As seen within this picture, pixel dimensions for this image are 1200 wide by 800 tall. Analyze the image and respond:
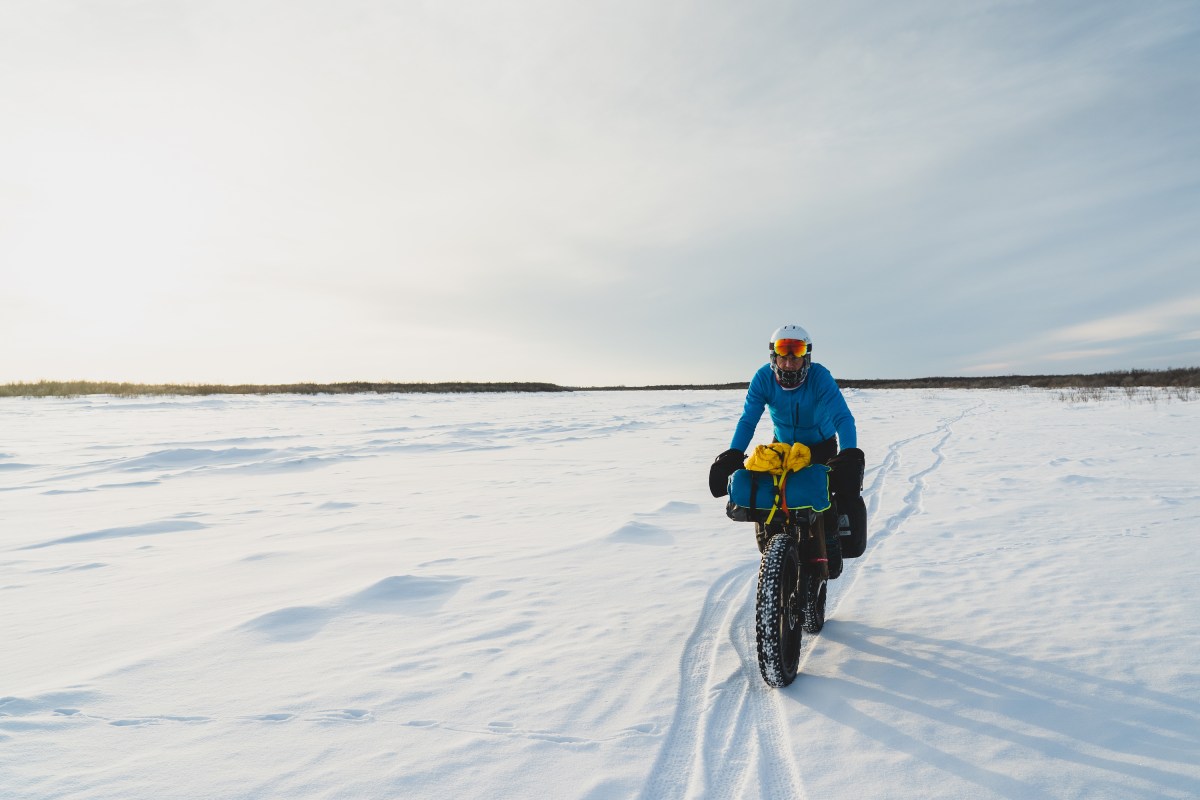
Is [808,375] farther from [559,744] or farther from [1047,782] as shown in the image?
[559,744]

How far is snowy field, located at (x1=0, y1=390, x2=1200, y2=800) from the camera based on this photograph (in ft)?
8.56

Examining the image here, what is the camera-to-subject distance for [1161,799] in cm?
237

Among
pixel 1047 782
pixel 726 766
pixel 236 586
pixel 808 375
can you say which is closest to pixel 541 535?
pixel 236 586

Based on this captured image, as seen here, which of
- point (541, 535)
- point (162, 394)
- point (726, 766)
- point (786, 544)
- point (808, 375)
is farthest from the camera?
point (162, 394)

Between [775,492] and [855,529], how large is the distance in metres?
0.85

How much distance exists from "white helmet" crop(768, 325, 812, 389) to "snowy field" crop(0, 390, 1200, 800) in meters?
1.73

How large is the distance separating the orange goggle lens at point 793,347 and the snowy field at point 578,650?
189 centimetres

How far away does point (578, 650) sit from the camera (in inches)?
153

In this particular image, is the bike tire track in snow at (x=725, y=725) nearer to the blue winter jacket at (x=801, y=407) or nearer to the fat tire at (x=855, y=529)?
the fat tire at (x=855, y=529)

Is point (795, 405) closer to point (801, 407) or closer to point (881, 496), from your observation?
point (801, 407)

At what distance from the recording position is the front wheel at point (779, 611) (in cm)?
316

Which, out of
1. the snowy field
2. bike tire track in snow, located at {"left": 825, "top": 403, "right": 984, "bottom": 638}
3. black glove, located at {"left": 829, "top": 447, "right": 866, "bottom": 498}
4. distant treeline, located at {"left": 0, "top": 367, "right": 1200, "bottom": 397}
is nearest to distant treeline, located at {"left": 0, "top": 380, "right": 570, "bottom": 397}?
distant treeline, located at {"left": 0, "top": 367, "right": 1200, "bottom": 397}

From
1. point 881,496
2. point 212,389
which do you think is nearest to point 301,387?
point 212,389

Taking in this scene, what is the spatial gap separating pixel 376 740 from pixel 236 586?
3.06 metres
